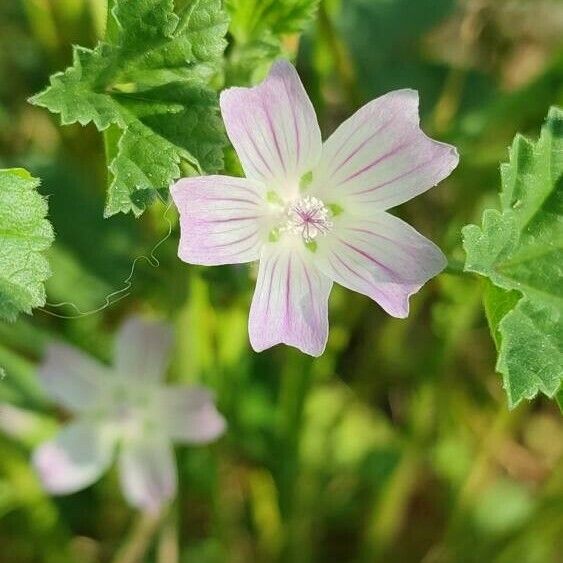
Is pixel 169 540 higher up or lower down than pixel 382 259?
lower down

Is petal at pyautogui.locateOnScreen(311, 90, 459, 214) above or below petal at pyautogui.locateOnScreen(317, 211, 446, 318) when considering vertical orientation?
above

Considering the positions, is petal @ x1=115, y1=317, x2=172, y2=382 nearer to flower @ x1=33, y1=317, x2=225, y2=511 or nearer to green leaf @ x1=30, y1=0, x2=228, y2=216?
flower @ x1=33, y1=317, x2=225, y2=511

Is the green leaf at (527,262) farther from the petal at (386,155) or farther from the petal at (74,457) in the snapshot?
the petal at (74,457)

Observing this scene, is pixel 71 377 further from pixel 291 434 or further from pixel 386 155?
pixel 386 155

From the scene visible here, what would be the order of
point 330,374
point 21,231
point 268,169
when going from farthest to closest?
1. point 330,374
2. point 268,169
3. point 21,231

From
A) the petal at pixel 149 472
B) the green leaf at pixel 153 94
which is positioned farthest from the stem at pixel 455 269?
the petal at pixel 149 472

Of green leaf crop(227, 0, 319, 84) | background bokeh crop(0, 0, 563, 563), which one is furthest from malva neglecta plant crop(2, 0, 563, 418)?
background bokeh crop(0, 0, 563, 563)

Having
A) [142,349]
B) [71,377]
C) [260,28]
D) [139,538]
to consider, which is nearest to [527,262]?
[260,28]
